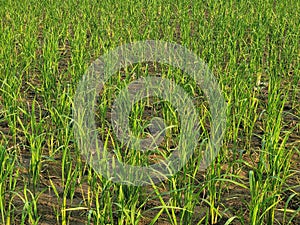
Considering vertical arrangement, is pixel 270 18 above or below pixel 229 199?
above

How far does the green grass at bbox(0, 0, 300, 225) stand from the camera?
1.99m

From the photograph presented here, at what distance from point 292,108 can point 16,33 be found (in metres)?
2.76

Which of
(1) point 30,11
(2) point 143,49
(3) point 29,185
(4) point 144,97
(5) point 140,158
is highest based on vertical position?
(1) point 30,11

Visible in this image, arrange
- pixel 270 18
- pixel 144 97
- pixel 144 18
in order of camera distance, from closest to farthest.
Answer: pixel 144 97 < pixel 270 18 < pixel 144 18

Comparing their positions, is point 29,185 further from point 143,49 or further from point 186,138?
point 143,49

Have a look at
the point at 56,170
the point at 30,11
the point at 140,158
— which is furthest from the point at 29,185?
the point at 30,11

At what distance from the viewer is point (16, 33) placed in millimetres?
4723

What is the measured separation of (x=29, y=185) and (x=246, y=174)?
1.09m

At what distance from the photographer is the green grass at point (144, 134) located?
1.99m

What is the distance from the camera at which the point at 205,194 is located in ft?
7.43

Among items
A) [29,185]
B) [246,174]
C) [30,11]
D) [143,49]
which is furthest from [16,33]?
[246,174]

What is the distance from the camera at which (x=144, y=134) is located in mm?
2766

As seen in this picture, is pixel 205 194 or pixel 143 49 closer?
pixel 205 194

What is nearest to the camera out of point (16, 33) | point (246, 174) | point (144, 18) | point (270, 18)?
point (246, 174)
